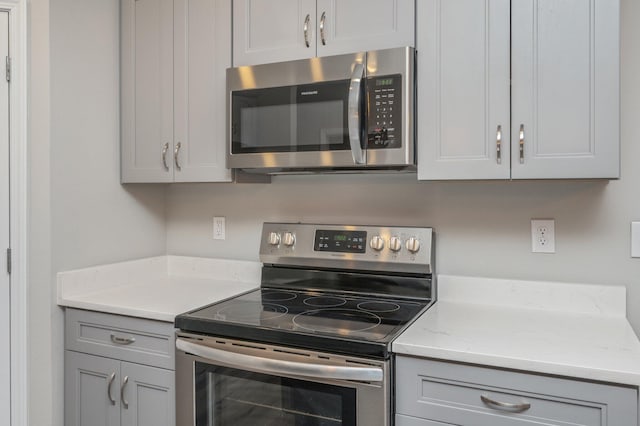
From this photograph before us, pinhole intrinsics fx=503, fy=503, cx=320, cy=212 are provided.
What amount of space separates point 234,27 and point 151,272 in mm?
1230

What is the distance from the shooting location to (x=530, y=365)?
1.28 metres

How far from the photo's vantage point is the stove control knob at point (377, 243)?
1.98 metres

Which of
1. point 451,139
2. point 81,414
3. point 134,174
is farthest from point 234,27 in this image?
point 81,414

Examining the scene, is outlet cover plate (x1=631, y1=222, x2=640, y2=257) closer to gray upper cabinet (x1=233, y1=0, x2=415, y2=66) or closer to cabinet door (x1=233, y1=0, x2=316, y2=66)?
gray upper cabinet (x1=233, y1=0, x2=415, y2=66)

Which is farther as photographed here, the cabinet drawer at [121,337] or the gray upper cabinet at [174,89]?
the gray upper cabinet at [174,89]

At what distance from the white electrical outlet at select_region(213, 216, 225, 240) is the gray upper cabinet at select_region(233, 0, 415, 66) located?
787 millimetres

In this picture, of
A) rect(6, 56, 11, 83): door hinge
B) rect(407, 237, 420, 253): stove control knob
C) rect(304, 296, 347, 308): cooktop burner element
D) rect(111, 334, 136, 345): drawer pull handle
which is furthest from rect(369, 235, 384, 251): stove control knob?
rect(6, 56, 11, 83): door hinge

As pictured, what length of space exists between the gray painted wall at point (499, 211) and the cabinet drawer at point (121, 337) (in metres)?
0.67

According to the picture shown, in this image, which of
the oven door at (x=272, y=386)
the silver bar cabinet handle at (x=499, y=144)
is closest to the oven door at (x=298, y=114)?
the silver bar cabinet handle at (x=499, y=144)

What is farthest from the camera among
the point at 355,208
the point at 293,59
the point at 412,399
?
the point at 355,208

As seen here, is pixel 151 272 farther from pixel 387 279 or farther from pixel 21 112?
pixel 387 279

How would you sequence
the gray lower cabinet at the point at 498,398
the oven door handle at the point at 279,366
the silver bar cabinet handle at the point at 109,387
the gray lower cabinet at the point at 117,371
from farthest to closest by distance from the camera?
the silver bar cabinet handle at the point at 109,387 → the gray lower cabinet at the point at 117,371 → the oven door handle at the point at 279,366 → the gray lower cabinet at the point at 498,398

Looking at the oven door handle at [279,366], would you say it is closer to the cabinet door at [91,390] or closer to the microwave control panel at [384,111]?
the cabinet door at [91,390]

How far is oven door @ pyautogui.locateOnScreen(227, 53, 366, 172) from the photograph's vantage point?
1761 millimetres
